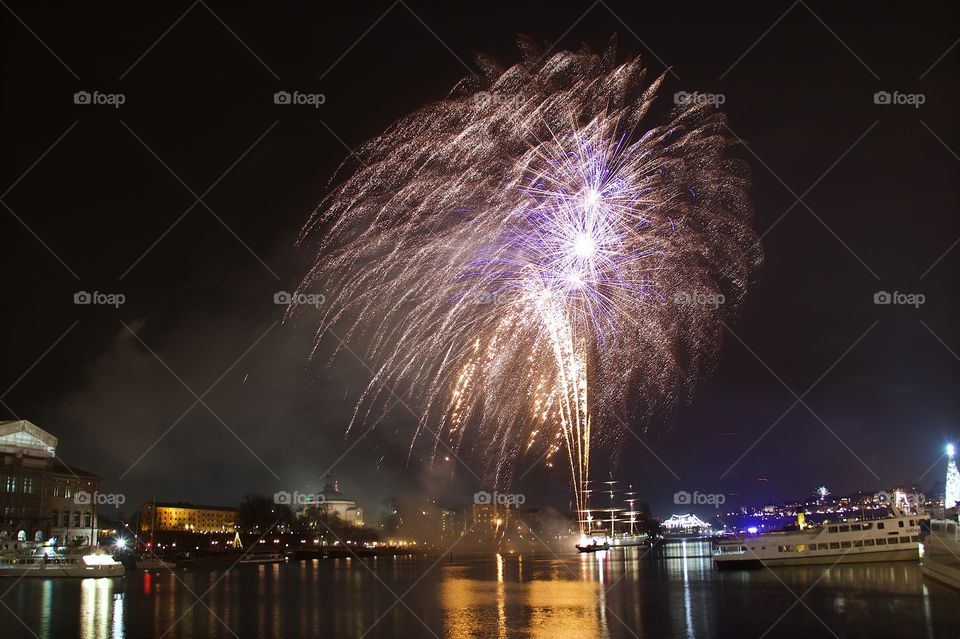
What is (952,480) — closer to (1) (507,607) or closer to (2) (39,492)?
(1) (507,607)

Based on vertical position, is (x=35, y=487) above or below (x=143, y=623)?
above

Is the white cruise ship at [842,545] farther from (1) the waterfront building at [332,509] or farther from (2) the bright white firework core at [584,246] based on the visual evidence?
(1) the waterfront building at [332,509]

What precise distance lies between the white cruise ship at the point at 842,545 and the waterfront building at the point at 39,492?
55.4 metres

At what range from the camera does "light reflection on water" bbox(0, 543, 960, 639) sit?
23.4 m

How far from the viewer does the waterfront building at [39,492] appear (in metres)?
69.3

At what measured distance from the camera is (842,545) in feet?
169

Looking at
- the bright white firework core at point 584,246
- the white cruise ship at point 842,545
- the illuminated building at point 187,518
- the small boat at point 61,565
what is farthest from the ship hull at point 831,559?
the illuminated building at point 187,518

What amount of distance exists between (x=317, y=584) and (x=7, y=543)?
2721 centimetres

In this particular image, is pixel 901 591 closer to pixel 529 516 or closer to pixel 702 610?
pixel 702 610

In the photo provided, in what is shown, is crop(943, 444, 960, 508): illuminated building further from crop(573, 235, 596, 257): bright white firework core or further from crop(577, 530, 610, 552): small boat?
crop(577, 530, 610, 552): small boat

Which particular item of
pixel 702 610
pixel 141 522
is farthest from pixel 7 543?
pixel 141 522

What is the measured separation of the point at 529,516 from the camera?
494 ft

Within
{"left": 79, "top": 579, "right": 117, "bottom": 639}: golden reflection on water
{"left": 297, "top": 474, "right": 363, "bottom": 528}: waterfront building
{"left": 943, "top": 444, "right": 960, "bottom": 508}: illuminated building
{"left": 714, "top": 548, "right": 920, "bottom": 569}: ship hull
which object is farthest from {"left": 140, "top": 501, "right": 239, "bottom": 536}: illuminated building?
{"left": 943, "top": 444, "right": 960, "bottom": 508}: illuminated building

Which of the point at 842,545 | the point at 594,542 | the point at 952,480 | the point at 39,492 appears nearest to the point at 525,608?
the point at 842,545
